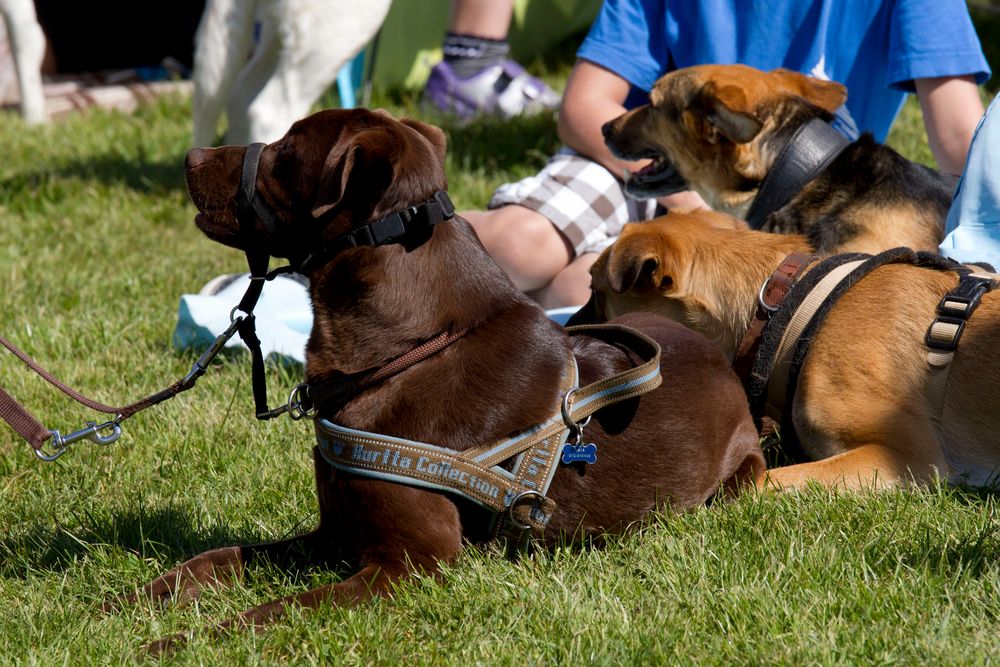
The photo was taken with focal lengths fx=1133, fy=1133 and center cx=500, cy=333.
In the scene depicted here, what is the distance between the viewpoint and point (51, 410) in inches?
166

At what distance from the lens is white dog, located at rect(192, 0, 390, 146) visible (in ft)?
20.6

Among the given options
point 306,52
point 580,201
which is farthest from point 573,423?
point 306,52

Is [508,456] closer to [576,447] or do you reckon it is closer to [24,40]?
[576,447]

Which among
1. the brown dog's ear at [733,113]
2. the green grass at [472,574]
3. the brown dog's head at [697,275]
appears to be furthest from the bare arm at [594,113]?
the green grass at [472,574]

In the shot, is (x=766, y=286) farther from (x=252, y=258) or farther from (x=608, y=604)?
(x=252, y=258)

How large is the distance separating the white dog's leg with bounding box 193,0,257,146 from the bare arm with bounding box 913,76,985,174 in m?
3.80

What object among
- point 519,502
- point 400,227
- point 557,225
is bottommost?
point 557,225

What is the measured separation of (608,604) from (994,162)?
2370mm

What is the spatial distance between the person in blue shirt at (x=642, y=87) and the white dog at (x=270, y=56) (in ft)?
4.86

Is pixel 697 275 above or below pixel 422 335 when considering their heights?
below

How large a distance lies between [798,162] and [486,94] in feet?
13.1

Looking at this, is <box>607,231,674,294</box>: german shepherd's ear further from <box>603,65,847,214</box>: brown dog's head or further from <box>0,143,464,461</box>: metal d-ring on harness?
<box>603,65,847,214</box>: brown dog's head

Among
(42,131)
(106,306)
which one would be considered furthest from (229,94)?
(42,131)

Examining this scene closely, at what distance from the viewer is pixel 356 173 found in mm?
2566
